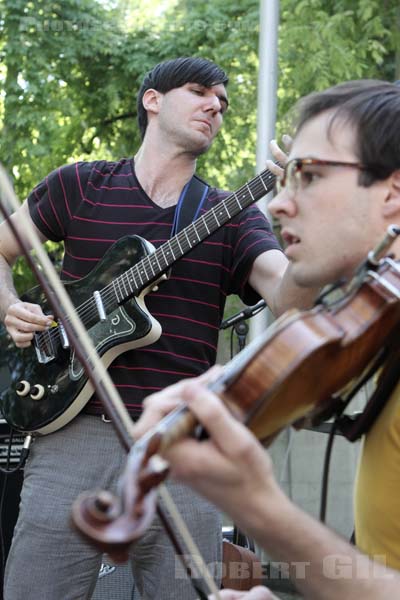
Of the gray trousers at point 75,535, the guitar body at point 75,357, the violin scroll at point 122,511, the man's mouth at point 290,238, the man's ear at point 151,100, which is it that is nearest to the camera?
the violin scroll at point 122,511

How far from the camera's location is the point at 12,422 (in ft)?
10.1

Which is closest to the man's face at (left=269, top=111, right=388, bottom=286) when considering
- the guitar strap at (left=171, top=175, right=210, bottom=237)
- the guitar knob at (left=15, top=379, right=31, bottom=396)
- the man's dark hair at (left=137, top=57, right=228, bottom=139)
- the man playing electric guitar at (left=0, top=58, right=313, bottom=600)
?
the man playing electric guitar at (left=0, top=58, right=313, bottom=600)

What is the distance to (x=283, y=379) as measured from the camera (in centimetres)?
122

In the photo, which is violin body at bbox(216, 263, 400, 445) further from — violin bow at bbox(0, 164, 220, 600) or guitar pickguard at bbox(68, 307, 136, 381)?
guitar pickguard at bbox(68, 307, 136, 381)

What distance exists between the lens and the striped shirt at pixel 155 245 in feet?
9.59

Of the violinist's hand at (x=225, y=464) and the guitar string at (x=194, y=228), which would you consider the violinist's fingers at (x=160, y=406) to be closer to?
the violinist's hand at (x=225, y=464)

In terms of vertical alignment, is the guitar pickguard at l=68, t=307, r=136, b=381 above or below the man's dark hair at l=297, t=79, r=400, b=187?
below

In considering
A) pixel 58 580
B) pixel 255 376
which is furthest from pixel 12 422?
pixel 255 376

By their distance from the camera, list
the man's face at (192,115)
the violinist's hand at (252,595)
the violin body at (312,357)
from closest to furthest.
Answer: the violin body at (312,357) < the violinist's hand at (252,595) < the man's face at (192,115)

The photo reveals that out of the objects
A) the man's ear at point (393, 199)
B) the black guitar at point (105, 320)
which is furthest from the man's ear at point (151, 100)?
the man's ear at point (393, 199)

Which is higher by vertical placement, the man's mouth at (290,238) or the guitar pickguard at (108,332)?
the man's mouth at (290,238)

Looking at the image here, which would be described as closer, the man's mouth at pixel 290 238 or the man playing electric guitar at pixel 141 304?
the man's mouth at pixel 290 238

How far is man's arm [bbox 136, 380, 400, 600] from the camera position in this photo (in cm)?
115

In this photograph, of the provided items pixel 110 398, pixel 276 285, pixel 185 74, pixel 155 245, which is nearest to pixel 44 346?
pixel 155 245
